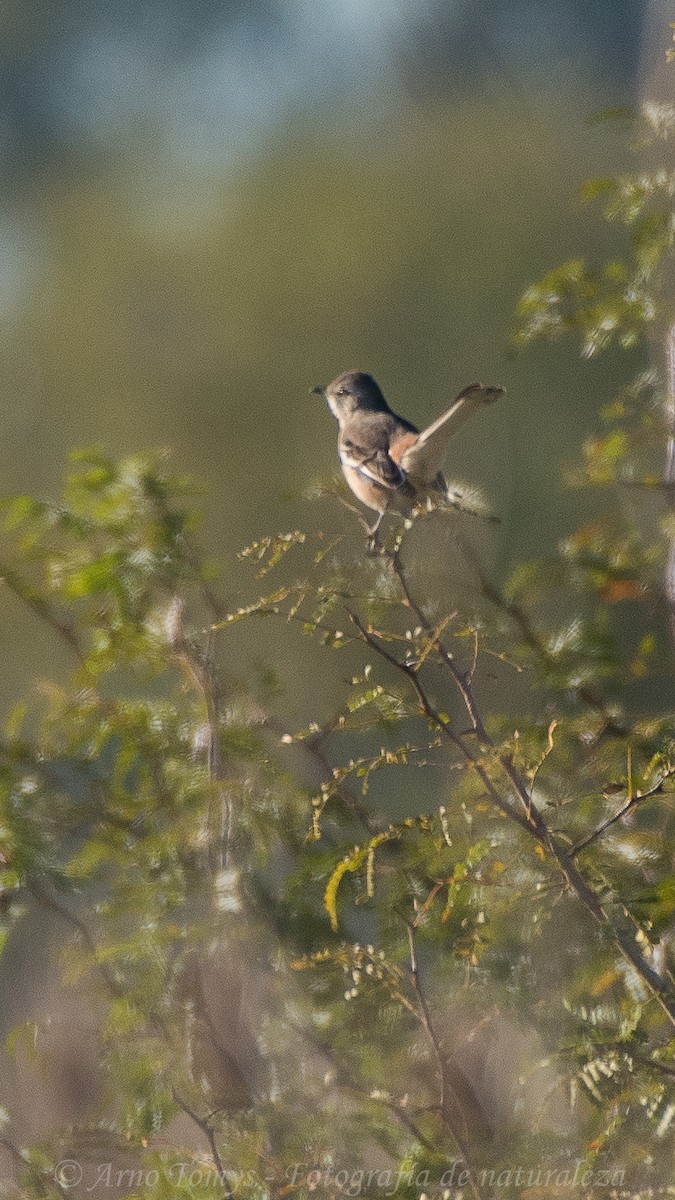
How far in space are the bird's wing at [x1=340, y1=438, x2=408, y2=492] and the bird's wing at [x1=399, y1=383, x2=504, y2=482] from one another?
0.10 ft

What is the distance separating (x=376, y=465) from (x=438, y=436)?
1.12 ft

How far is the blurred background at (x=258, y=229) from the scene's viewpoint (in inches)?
659

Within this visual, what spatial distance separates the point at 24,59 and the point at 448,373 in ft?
29.4

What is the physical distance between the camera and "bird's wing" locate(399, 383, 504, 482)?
2.59 m

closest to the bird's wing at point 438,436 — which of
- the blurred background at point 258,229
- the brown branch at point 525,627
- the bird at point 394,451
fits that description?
the bird at point 394,451

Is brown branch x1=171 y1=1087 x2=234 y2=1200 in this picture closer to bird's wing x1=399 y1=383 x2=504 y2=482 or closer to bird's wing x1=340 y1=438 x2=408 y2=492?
bird's wing x1=399 y1=383 x2=504 y2=482

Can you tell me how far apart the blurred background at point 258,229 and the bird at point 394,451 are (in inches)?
408

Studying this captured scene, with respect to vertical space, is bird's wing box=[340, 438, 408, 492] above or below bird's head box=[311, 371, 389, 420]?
below

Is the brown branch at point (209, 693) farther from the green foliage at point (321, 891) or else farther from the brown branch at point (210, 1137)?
the brown branch at point (210, 1137)

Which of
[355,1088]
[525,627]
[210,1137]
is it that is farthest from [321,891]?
[525,627]

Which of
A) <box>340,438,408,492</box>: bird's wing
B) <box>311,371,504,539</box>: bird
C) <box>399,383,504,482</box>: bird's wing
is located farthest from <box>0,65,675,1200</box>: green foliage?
<box>340,438,408,492</box>: bird's wing

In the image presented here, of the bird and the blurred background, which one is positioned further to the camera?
the blurred background

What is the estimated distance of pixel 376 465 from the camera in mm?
3428

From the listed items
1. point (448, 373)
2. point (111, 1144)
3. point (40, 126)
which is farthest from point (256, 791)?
point (40, 126)
